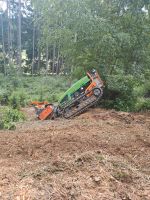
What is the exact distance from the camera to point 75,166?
172 inches

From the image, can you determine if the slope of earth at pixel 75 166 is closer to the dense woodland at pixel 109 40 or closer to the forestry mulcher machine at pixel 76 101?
the forestry mulcher machine at pixel 76 101

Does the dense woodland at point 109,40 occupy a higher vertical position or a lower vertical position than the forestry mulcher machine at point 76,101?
higher

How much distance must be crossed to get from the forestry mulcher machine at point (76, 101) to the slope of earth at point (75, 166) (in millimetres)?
3718

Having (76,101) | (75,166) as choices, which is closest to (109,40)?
(76,101)

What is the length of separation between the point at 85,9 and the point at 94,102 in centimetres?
393

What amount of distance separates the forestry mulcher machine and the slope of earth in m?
3.72

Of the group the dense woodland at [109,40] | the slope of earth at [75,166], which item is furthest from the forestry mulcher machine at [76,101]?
the slope of earth at [75,166]

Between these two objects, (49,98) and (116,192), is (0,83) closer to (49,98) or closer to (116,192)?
(49,98)

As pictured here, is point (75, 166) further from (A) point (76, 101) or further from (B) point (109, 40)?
(B) point (109, 40)

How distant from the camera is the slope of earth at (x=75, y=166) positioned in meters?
3.62

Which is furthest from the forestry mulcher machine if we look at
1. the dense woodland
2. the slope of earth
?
the slope of earth

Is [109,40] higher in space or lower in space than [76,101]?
higher

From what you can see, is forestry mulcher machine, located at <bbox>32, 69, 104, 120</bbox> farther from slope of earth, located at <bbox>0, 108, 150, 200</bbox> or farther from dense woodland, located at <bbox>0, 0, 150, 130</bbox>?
slope of earth, located at <bbox>0, 108, 150, 200</bbox>

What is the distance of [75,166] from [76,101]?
23.7ft
